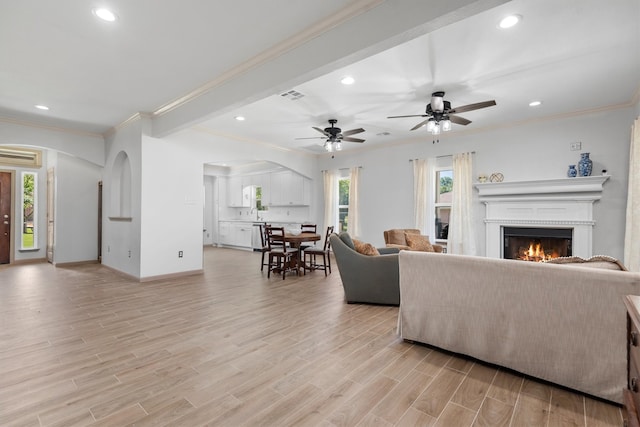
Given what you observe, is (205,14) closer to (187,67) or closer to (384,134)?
(187,67)

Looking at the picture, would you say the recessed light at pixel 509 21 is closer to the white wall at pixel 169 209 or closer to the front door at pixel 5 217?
the white wall at pixel 169 209

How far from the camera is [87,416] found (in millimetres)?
1709

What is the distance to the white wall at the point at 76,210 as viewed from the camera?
6.69 metres

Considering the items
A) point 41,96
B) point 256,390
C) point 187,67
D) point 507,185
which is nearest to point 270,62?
point 187,67

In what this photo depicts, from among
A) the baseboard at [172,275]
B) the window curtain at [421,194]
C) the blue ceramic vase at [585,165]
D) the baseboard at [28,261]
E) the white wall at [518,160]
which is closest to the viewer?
the white wall at [518,160]

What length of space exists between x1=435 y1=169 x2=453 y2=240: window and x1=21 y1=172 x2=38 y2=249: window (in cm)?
931

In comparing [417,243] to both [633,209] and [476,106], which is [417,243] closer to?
[476,106]

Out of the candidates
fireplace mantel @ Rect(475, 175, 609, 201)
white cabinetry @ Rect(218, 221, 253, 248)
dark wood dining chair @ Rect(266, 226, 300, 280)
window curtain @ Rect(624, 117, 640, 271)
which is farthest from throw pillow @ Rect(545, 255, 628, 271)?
white cabinetry @ Rect(218, 221, 253, 248)

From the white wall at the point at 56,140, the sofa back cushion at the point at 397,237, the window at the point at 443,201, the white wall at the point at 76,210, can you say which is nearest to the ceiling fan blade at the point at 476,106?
the sofa back cushion at the point at 397,237

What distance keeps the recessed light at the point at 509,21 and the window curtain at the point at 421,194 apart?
159 inches

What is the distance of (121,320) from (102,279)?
104 inches

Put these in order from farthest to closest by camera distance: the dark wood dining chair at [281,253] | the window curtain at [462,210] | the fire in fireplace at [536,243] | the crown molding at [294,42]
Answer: the window curtain at [462,210]
the dark wood dining chair at [281,253]
the fire in fireplace at [536,243]
the crown molding at [294,42]

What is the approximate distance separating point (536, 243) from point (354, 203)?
3863 millimetres

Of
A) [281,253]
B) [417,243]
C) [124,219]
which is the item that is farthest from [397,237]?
[124,219]
